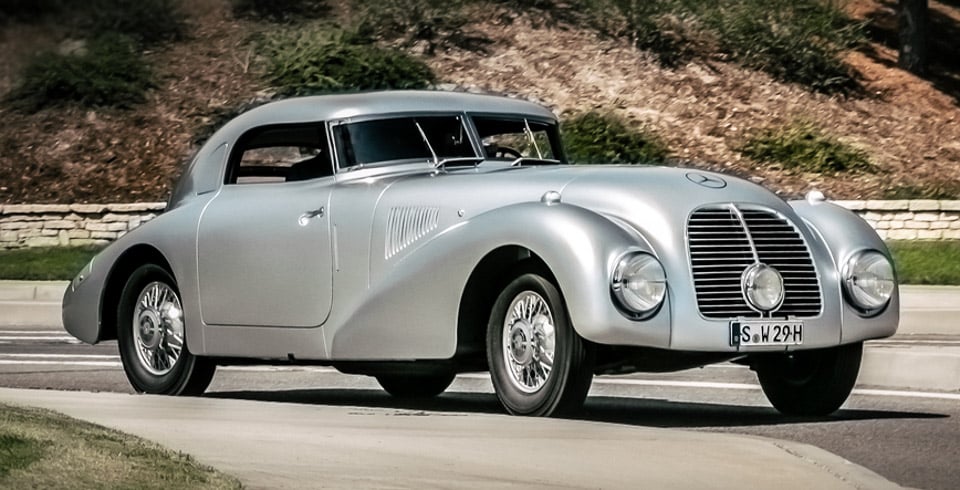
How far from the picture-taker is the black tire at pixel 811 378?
10648 millimetres

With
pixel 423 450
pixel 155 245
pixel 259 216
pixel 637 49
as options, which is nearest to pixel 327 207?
pixel 259 216

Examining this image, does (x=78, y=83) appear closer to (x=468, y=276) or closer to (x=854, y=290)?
(x=468, y=276)

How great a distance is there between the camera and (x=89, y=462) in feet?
23.3

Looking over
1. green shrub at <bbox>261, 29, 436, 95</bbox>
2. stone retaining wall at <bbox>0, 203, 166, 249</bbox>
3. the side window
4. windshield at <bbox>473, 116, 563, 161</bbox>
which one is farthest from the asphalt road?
green shrub at <bbox>261, 29, 436, 95</bbox>

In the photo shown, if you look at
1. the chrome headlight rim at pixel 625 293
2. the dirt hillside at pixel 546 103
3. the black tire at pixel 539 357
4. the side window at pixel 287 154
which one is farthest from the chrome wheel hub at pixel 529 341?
the dirt hillside at pixel 546 103

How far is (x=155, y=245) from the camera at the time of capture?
12156 millimetres

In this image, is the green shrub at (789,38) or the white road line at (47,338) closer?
the white road line at (47,338)

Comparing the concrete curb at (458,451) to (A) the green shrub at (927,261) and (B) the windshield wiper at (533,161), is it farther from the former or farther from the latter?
(A) the green shrub at (927,261)

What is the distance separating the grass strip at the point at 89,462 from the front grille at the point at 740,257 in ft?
10.0

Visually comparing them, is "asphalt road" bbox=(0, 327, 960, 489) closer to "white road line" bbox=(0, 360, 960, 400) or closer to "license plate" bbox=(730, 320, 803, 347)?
"white road line" bbox=(0, 360, 960, 400)

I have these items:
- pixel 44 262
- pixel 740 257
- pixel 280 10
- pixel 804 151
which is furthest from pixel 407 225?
pixel 280 10

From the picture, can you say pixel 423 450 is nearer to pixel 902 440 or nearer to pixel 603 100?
pixel 902 440

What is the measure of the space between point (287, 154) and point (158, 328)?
133 cm

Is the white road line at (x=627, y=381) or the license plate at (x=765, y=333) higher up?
the license plate at (x=765, y=333)
